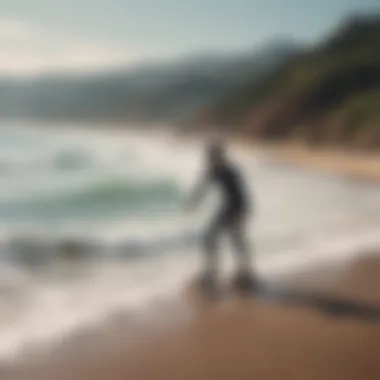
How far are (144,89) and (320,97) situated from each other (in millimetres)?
747

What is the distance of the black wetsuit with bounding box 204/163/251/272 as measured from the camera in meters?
2.13

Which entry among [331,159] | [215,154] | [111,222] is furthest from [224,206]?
[331,159]

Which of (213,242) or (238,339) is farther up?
(213,242)

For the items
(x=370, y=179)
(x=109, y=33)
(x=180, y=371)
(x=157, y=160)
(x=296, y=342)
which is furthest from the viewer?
(x=370, y=179)

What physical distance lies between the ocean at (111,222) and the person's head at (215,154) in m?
0.04

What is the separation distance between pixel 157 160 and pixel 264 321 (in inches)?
25.9

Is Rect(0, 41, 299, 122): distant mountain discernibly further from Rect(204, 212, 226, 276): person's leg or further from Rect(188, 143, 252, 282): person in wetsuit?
Rect(204, 212, 226, 276): person's leg

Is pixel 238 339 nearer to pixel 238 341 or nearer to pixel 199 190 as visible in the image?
pixel 238 341

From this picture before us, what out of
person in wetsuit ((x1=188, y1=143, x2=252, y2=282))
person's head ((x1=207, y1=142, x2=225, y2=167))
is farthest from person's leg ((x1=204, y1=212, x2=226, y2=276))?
person's head ((x1=207, y1=142, x2=225, y2=167))

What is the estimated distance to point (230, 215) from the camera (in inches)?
85.5

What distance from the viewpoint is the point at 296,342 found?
6.15 feet

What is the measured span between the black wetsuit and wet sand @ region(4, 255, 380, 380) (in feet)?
0.42

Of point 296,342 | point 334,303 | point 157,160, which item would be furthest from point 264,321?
point 157,160

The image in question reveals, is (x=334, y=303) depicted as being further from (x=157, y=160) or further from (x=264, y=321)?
(x=157, y=160)
